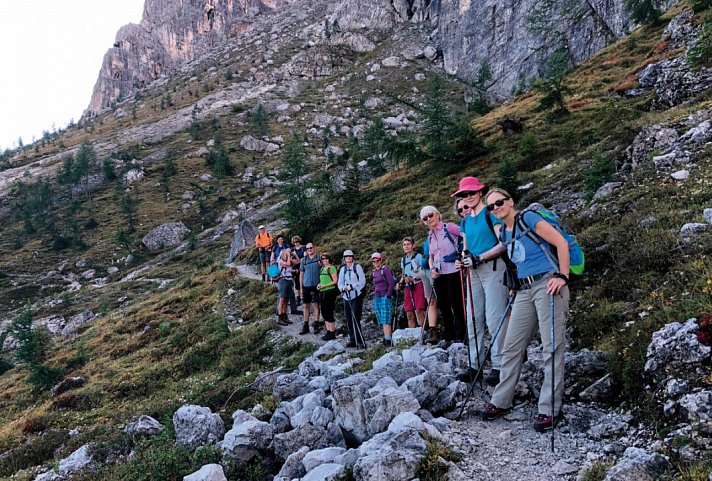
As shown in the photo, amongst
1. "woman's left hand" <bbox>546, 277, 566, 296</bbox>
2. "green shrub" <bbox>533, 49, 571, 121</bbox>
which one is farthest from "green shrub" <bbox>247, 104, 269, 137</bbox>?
"woman's left hand" <bbox>546, 277, 566, 296</bbox>

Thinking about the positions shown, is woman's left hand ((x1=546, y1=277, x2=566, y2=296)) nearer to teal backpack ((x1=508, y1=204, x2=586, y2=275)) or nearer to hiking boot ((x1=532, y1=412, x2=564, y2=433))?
teal backpack ((x1=508, y1=204, x2=586, y2=275))

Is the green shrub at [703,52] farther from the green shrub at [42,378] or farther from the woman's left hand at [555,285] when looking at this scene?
the green shrub at [42,378]

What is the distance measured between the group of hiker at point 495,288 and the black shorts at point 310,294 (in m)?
3.22

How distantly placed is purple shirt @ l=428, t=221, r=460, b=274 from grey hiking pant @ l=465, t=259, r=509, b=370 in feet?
3.82

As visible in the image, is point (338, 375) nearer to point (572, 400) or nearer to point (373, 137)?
point (572, 400)

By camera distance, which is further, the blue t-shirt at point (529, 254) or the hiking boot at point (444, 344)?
the hiking boot at point (444, 344)

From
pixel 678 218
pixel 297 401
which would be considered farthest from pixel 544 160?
pixel 297 401

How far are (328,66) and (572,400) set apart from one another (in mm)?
139098

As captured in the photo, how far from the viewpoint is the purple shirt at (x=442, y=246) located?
7.89 metres

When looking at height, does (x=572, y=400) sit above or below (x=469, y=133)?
below

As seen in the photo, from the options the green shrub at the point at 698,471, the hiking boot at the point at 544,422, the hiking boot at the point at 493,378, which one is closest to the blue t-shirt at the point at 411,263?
the hiking boot at the point at 493,378

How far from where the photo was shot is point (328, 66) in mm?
132000

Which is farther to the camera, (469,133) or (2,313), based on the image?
(2,313)

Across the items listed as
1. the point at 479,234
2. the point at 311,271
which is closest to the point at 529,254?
the point at 479,234
